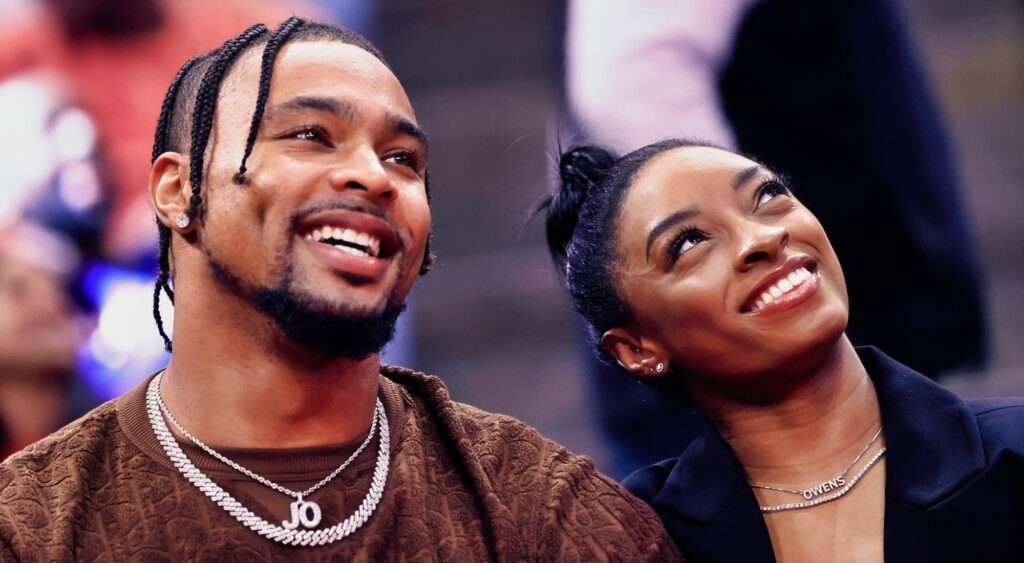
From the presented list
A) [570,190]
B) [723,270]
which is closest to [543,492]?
[723,270]

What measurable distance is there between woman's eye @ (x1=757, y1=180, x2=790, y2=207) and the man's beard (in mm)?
952

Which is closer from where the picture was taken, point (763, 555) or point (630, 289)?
point (763, 555)

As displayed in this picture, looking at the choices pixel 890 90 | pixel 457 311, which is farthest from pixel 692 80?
pixel 457 311

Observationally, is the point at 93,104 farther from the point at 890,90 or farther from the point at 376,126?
the point at 890,90

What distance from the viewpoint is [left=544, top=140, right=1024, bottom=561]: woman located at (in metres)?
2.36

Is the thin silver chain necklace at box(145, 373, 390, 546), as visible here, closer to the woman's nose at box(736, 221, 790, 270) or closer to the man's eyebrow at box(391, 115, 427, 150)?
the man's eyebrow at box(391, 115, 427, 150)

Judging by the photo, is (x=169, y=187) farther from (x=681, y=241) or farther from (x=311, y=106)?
(x=681, y=241)

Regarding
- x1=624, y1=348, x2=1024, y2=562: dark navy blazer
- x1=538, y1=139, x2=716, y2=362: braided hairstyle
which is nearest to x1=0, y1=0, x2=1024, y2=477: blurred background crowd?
x1=538, y1=139, x2=716, y2=362: braided hairstyle

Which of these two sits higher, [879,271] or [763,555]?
[763,555]

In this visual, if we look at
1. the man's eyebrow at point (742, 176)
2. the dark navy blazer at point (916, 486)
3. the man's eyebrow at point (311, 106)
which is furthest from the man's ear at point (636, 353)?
the man's eyebrow at point (311, 106)

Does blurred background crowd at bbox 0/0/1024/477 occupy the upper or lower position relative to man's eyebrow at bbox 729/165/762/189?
lower

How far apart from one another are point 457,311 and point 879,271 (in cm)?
187

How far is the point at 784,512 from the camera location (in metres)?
2.52

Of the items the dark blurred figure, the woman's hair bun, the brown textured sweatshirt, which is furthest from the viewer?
the dark blurred figure
